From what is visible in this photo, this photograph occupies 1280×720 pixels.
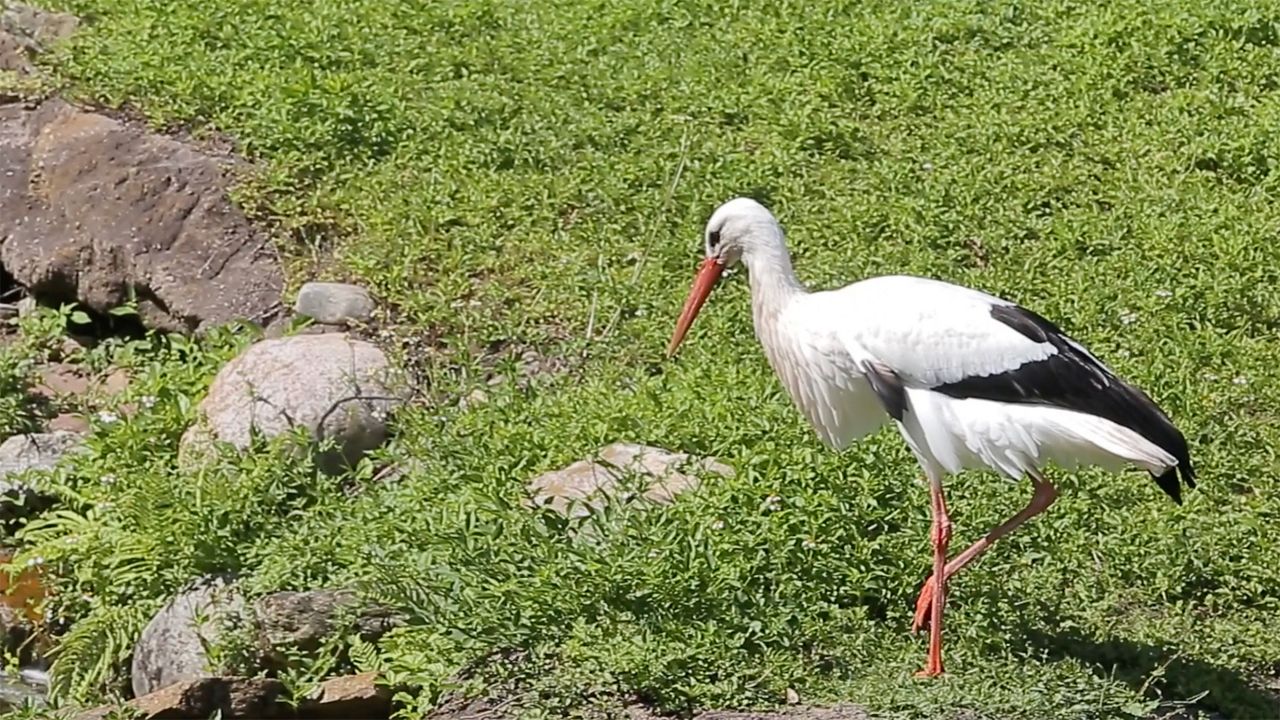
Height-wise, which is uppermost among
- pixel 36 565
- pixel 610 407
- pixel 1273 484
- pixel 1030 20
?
pixel 1030 20

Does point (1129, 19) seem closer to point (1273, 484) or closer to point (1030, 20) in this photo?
point (1030, 20)

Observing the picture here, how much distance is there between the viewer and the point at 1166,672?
5418 millimetres

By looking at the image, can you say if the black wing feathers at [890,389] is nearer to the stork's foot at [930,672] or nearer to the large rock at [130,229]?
the stork's foot at [930,672]

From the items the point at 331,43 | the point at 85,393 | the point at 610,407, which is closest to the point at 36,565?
the point at 85,393

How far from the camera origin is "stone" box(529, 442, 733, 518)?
596 cm

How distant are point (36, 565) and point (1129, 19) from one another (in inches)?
219

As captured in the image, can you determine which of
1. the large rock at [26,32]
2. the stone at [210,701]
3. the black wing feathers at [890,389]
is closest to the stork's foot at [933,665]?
the black wing feathers at [890,389]

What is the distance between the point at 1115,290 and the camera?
293 inches

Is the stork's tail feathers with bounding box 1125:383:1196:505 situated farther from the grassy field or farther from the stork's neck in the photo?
the stork's neck

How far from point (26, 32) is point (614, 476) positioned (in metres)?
4.84

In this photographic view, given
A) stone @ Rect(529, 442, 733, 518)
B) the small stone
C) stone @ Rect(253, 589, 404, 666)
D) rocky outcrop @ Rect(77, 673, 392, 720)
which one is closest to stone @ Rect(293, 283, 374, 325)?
the small stone

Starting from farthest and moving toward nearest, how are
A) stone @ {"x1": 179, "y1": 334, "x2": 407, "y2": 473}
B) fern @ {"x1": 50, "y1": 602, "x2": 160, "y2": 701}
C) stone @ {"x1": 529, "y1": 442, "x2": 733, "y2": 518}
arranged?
1. stone @ {"x1": 179, "y1": 334, "x2": 407, "y2": 473}
2. fern @ {"x1": 50, "y1": 602, "x2": 160, "y2": 701}
3. stone @ {"x1": 529, "y1": 442, "x2": 733, "y2": 518}

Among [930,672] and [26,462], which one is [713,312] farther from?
[26,462]

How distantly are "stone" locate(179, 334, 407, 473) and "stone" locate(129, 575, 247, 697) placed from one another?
0.77 m
